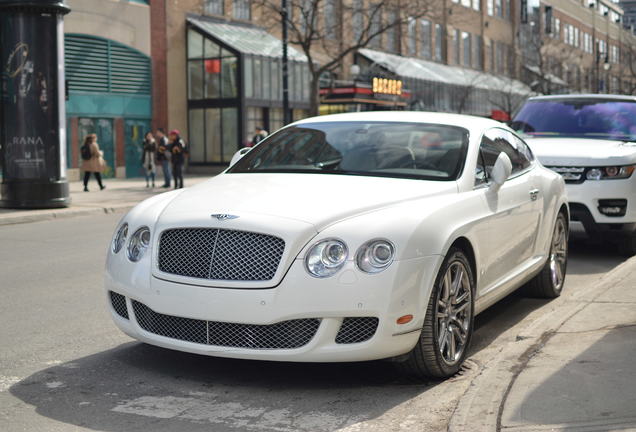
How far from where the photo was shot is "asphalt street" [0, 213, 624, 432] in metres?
4.55

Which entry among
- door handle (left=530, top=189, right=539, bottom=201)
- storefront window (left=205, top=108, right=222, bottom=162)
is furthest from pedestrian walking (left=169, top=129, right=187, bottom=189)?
door handle (left=530, top=189, right=539, bottom=201)

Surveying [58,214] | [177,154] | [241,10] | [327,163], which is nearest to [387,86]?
[241,10]

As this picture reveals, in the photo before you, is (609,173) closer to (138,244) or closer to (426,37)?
(138,244)

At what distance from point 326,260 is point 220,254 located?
1.88 feet

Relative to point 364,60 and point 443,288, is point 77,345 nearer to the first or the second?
point 443,288

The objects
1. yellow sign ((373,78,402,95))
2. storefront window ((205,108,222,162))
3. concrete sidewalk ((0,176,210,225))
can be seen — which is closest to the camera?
concrete sidewalk ((0,176,210,225))

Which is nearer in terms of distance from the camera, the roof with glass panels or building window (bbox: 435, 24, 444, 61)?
the roof with glass panels

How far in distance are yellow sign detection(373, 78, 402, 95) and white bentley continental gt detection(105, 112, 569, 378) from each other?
34488 mm

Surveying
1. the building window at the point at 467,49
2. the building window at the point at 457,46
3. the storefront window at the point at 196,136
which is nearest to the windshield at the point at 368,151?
the storefront window at the point at 196,136

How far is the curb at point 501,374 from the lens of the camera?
432 cm

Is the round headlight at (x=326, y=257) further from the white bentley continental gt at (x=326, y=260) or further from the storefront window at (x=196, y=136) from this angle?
the storefront window at (x=196, y=136)

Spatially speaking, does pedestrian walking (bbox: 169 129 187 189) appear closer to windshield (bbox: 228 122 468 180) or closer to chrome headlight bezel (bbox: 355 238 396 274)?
windshield (bbox: 228 122 468 180)

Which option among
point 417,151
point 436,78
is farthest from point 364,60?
point 417,151

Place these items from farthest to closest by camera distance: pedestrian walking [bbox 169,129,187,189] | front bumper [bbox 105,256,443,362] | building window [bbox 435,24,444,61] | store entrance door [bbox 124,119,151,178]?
building window [bbox 435,24,444,61]
store entrance door [bbox 124,119,151,178]
pedestrian walking [bbox 169,129,187,189]
front bumper [bbox 105,256,443,362]
